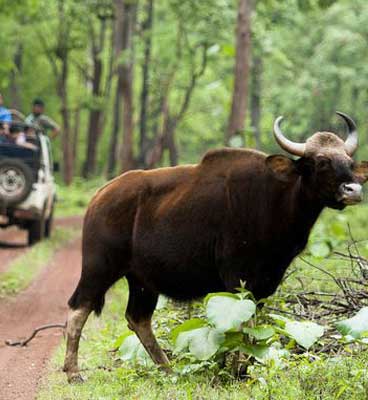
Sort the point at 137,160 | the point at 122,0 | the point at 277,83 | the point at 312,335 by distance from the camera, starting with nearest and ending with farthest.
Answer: the point at 312,335, the point at 122,0, the point at 137,160, the point at 277,83

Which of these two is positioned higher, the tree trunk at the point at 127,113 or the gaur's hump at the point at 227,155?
the gaur's hump at the point at 227,155

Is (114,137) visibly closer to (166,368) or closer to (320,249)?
(320,249)

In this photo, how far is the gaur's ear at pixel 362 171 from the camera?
314 inches

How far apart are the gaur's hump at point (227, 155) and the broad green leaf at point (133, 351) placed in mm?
1779

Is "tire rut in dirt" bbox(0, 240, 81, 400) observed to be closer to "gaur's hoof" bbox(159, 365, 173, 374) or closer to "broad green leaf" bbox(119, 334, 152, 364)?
"broad green leaf" bbox(119, 334, 152, 364)

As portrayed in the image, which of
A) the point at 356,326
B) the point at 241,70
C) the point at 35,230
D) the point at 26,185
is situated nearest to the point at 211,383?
→ the point at 356,326

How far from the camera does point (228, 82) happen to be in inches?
1532

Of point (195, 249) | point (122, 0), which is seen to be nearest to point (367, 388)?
point (195, 249)

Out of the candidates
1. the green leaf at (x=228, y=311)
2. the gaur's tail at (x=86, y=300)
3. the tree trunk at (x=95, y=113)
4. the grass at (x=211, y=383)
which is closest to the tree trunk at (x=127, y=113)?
the tree trunk at (x=95, y=113)

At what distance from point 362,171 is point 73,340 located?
2.89m

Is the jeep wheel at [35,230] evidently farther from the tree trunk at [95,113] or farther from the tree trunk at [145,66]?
the tree trunk at [95,113]

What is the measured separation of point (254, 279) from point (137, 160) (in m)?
30.3

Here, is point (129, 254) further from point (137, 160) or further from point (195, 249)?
point (137, 160)

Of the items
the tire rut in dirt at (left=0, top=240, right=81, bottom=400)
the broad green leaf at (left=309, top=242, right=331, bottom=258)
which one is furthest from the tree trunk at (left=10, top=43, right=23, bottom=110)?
the broad green leaf at (left=309, top=242, right=331, bottom=258)
